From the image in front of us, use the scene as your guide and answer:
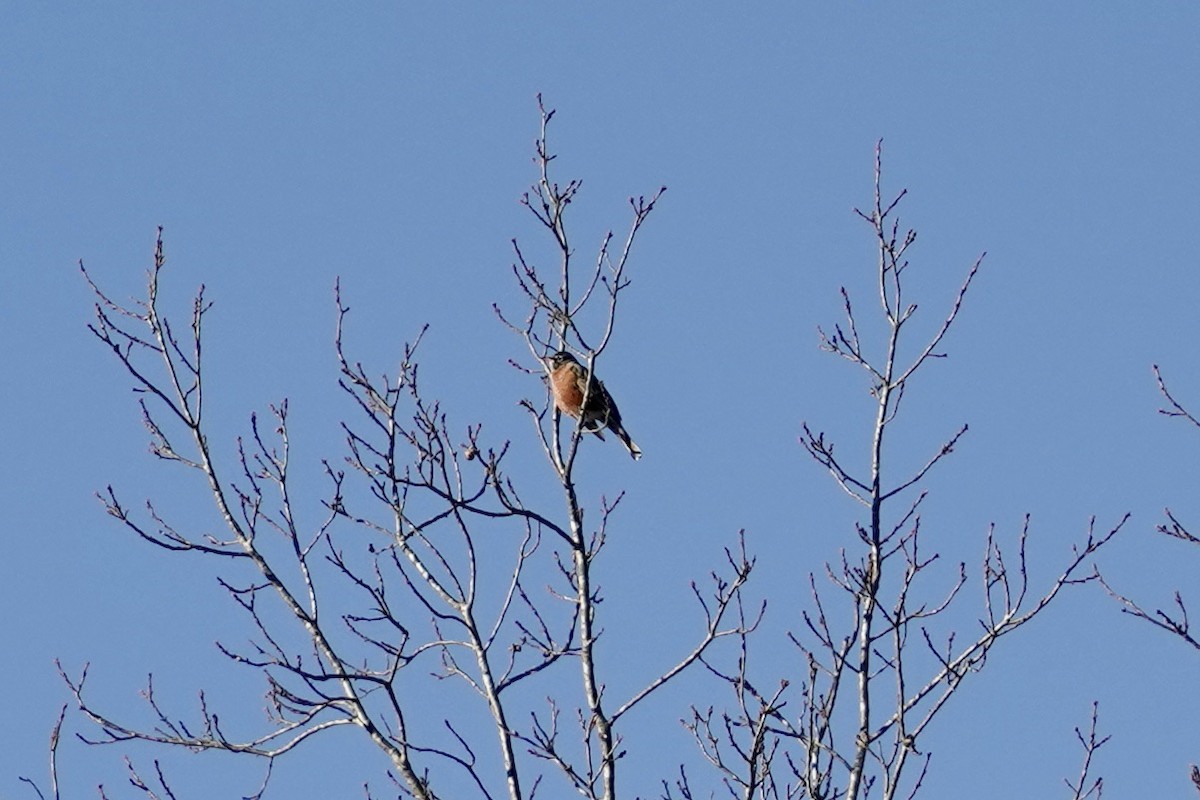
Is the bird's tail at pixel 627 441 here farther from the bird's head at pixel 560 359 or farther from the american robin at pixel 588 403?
the bird's head at pixel 560 359

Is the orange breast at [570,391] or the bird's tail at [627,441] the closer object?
the orange breast at [570,391]

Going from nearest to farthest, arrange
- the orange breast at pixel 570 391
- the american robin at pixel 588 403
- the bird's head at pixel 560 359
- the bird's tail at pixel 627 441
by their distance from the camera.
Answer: the bird's head at pixel 560 359, the american robin at pixel 588 403, the orange breast at pixel 570 391, the bird's tail at pixel 627 441

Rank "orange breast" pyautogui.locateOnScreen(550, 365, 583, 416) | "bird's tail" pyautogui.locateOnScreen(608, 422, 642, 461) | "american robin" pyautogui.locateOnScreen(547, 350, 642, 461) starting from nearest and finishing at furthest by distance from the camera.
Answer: "american robin" pyautogui.locateOnScreen(547, 350, 642, 461) < "orange breast" pyautogui.locateOnScreen(550, 365, 583, 416) < "bird's tail" pyautogui.locateOnScreen(608, 422, 642, 461)

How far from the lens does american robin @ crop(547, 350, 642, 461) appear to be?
7.44 m

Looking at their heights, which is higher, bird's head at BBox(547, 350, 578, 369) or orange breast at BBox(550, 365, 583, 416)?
orange breast at BBox(550, 365, 583, 416)

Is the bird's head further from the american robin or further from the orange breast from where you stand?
the orange breast

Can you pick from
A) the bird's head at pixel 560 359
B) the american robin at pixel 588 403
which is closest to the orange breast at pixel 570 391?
the american robin at pixel 588 403

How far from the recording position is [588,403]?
7184mm

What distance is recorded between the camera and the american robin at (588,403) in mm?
7441

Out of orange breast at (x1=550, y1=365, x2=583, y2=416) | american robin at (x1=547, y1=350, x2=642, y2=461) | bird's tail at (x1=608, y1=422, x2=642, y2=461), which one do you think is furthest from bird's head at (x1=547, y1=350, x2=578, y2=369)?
bird's tail at (x1=608, y1=422, x2=642, y2=461)

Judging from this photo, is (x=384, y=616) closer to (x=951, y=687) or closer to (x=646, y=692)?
(x=646, y=692)

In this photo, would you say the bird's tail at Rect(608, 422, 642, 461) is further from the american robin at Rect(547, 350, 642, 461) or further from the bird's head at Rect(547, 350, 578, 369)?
the bird's head at Rect(547, 350, 578, 369)

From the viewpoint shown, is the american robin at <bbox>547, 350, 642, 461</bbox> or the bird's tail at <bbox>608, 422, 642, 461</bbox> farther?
the bird's tail at <bbox>608, 422, 642, 461</bbox>

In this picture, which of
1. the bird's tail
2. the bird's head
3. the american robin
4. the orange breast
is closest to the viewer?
the bird's head
